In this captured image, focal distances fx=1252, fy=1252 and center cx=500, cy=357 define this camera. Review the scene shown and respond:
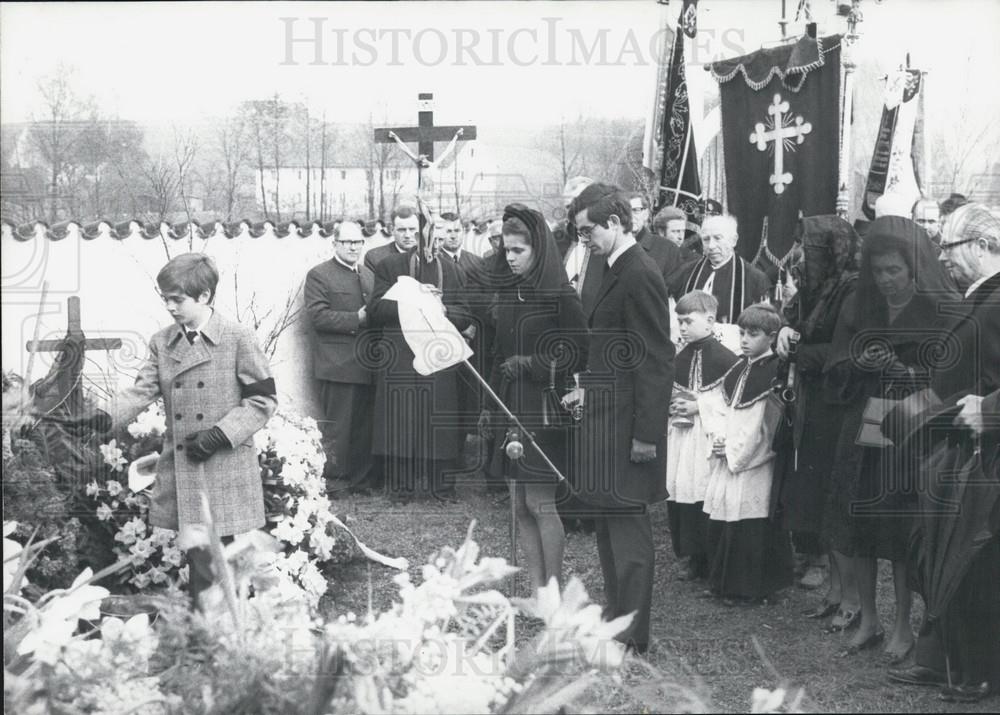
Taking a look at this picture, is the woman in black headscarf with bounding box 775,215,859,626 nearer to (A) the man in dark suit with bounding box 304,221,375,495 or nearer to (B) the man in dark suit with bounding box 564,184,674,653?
(B) the man in dark suit with bounding box 564,184,674,653

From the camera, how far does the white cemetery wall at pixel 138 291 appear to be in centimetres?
700

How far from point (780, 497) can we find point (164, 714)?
3.96 m

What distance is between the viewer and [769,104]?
718cm

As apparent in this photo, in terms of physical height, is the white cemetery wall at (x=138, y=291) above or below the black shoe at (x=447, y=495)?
above

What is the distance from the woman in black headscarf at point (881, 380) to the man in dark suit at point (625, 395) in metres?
0.77

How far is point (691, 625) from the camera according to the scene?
5.43 metres

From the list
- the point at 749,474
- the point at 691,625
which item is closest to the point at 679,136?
the point at 749,474

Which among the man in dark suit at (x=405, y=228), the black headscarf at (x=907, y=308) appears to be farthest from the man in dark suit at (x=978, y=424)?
the man in dark suit at (x=405, y=228)

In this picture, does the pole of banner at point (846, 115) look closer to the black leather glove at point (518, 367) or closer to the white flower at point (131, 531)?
the black leather glove at point (518, 367)

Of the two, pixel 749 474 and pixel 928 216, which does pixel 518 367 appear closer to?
pixel 749 474

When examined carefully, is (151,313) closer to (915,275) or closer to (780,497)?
(780,497)

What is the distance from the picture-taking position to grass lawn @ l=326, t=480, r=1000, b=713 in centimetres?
425

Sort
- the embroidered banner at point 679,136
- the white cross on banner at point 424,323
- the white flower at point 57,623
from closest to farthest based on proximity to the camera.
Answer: the white flower at point 57,623, the white cross on banner at point 424,323, the embroidered banner at point 679,136

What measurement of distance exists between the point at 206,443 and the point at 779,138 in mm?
4112
